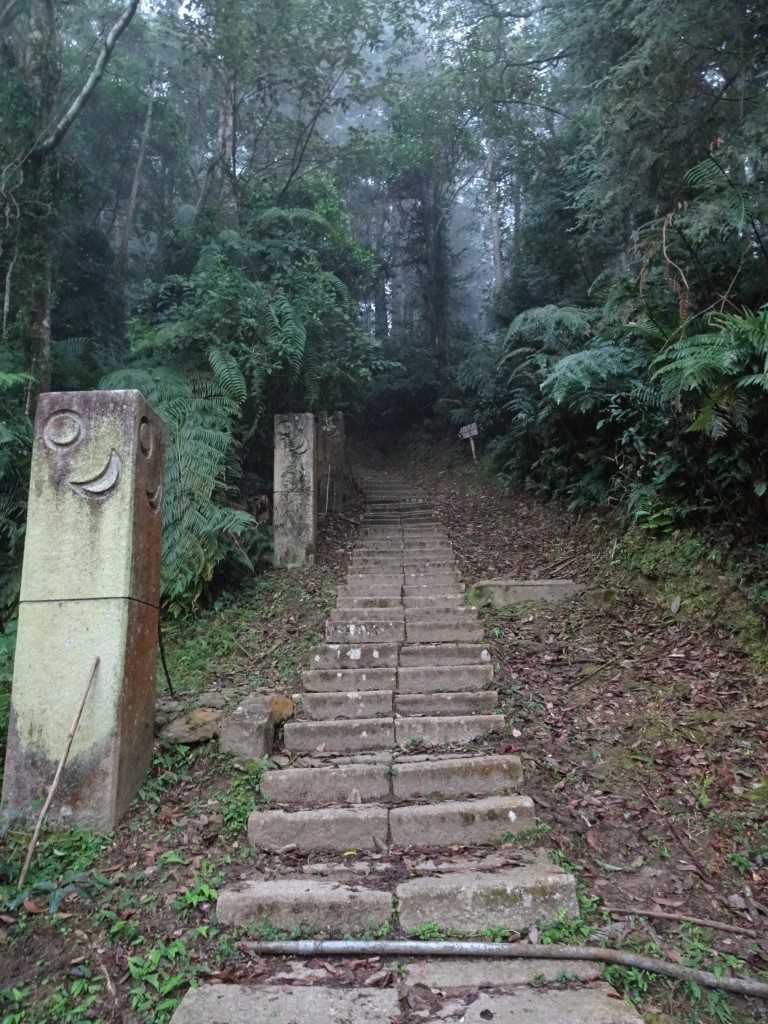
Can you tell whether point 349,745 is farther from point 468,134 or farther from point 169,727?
point 468,134

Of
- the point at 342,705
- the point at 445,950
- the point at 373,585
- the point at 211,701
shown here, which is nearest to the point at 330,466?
the point at 373,585

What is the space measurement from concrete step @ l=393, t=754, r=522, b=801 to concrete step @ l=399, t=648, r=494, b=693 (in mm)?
1154

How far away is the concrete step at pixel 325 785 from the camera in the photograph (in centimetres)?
369

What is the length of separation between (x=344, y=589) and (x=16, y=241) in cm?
533

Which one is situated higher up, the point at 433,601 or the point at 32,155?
the point at 32,155

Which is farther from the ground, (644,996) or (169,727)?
(169,727)

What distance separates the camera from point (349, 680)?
16.4 feet

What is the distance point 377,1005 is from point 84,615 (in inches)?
90.9

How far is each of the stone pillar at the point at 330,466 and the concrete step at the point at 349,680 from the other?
4305 millimetres

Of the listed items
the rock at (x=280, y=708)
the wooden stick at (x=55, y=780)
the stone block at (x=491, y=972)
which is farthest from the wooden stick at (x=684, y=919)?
the wooden stick at (x=55, y=780)

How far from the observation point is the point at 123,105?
11.7 meters

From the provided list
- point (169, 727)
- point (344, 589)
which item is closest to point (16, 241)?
point (344, 589)

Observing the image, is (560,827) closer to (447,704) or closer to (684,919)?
(684,919)

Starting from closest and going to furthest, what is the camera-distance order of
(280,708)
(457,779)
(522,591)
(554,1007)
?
(554,1007), (457,779), (280,708), (522,591)
